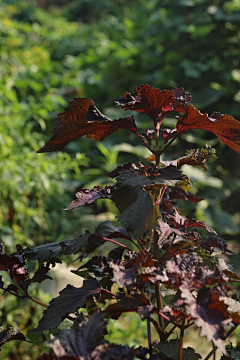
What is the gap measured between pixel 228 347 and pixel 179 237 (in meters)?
0.30

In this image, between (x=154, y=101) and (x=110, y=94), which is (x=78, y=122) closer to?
(x=154, y=101)

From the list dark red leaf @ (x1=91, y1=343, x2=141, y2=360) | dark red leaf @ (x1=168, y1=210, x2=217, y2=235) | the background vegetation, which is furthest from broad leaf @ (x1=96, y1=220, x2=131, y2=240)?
→ the background vegetation

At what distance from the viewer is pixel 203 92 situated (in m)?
3.88

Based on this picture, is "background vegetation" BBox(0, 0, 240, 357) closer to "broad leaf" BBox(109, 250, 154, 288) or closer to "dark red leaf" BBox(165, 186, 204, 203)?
"dark red leaf" BBox(165, 186, 204, 203)

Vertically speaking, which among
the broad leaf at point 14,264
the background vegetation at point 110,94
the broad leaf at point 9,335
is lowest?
the background vegetation at point 110,94

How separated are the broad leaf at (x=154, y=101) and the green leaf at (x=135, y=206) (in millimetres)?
167

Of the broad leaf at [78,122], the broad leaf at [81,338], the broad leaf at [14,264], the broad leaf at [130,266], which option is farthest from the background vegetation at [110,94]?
the broad leaf at [81,338]

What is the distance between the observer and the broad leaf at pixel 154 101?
0.91 meters

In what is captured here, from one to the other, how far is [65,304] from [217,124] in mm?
524

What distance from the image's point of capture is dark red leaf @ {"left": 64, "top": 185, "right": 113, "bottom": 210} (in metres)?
0.98

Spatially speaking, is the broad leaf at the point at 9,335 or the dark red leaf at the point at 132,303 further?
the broad leaf at the point at 9,335

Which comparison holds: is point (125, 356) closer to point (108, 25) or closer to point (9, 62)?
point (9, 62)

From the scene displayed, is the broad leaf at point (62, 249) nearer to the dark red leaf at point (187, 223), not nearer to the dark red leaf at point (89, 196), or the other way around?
the dark red leaf at point (89, 196)

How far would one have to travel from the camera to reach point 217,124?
3.05 ft
